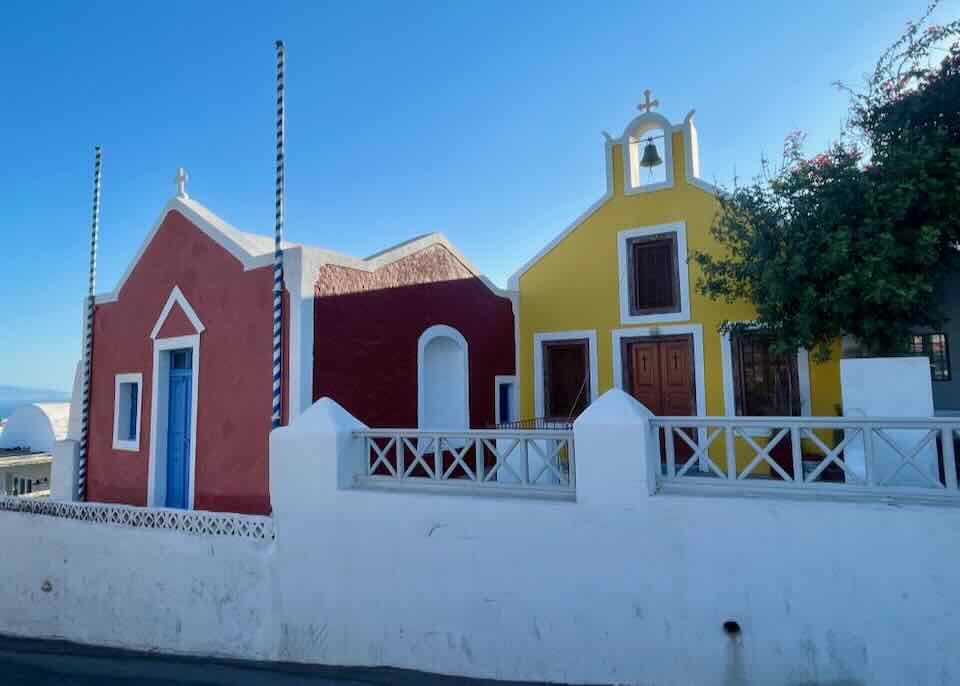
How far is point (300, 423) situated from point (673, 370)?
6327 mm

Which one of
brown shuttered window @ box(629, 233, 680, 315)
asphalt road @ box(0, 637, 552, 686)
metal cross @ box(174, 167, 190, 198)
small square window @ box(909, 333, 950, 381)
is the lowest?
asphalt road @ box(0, 637, 552, 686)

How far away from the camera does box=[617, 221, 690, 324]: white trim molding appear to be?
30.4 feet

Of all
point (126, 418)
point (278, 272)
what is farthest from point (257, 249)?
point (126, 418)

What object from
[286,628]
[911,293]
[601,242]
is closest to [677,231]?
[601,242]

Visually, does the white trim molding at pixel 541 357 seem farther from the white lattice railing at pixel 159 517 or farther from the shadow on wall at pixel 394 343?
the white lattice railing at pixel 159 517

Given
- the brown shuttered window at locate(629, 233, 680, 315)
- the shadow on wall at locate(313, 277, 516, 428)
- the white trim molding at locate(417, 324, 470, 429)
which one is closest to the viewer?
the shadow on wall at locate(313, 277, 516, 428)

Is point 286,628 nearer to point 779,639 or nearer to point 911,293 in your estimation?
point 779,639

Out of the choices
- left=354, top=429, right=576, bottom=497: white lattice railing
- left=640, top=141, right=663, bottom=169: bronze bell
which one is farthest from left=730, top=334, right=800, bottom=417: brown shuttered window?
left=354, top=429, right=576, bottom=497: white lattice railing

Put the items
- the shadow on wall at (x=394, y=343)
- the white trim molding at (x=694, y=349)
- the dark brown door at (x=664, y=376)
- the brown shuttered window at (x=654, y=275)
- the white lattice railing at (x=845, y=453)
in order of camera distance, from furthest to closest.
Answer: the brown shuttered window at (x=654, y=275), the dark brown door at (x=664, y=376), the white trim molding at (x=694, y=349), the shadow on wall at (x=394, y=343), the white lattice railing at (x=845, y=453)

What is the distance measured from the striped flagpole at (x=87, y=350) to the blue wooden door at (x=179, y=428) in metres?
1.95


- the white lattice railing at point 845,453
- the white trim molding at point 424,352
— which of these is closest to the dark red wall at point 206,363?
the white trim molding at point 424,352

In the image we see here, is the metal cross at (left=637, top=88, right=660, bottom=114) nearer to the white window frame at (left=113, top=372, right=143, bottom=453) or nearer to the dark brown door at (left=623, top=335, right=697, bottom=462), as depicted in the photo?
the dark brown door at (left=623, top=335, right=697, bottom=462)

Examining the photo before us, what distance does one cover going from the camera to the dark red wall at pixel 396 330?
23.5 feet

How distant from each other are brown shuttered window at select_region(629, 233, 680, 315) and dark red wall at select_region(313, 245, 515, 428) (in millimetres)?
2562
